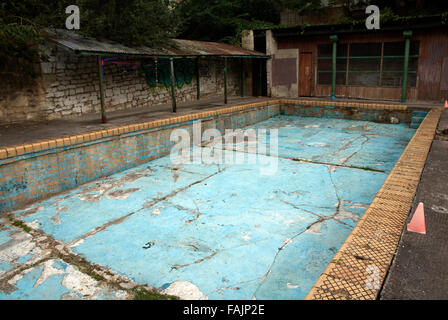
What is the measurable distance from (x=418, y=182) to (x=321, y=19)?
44.5 feet

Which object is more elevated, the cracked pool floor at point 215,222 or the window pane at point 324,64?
the window pane at point 324,64

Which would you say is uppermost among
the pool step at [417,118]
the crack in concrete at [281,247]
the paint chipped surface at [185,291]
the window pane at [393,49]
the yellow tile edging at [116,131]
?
the window pane at [393,49]

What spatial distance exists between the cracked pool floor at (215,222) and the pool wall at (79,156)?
253 millimetres

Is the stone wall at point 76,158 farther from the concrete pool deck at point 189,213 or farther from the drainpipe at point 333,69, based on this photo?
the drainpipe at point 333,69

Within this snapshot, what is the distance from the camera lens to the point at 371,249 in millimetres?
2678

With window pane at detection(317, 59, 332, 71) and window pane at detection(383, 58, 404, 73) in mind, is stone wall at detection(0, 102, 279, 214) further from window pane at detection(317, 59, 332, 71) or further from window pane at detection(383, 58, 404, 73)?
window pane at detection(383, 58, 404, 73)

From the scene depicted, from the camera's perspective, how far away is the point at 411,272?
2.32 m

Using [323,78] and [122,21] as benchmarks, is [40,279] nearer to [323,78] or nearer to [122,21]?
[122,21]

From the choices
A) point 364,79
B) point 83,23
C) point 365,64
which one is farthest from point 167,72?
point 364,79

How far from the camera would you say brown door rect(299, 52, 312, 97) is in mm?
14500

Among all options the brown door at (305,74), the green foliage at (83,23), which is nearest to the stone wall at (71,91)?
the green foliage at (83,23)

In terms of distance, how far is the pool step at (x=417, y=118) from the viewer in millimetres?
10594

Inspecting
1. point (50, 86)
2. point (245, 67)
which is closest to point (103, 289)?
point (50, 86)
